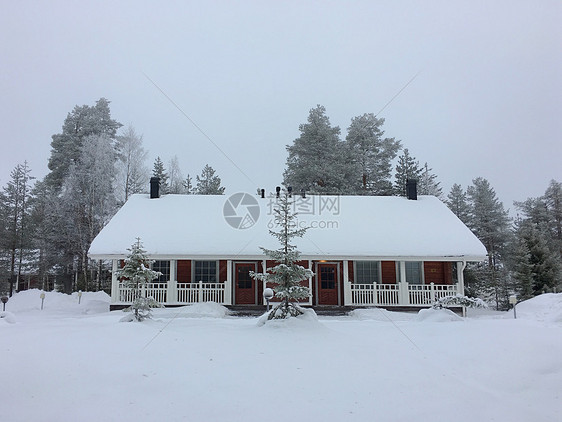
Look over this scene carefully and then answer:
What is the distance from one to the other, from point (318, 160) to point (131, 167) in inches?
528

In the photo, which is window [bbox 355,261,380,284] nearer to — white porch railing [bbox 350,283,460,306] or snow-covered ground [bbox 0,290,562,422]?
white porch railing [bbox 350,283,460,306]

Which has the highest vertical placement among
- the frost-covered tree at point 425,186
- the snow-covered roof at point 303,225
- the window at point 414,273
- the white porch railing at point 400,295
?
the frost-covered tree at point 425,186

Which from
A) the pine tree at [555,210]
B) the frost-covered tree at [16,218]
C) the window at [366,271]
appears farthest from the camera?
the pine tree at [555,210]

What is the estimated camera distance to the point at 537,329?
744 cm

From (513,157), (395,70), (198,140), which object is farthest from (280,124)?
(513,157)

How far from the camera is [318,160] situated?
29047 millimetres

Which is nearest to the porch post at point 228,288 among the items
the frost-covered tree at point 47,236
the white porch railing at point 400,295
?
the white porch railing at point 400,295

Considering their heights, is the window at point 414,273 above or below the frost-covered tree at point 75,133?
below

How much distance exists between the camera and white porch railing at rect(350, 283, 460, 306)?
50.2 ft

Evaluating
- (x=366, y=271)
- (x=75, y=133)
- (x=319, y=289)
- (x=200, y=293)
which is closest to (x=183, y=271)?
(x=200, y=293)

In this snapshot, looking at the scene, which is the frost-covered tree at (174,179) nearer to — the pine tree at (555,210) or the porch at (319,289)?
the porch at (319,289)

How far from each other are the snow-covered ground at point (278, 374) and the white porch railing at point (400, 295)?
7497mm

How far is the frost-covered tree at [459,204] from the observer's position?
103ft

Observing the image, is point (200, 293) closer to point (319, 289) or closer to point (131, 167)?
point (319, 289)
